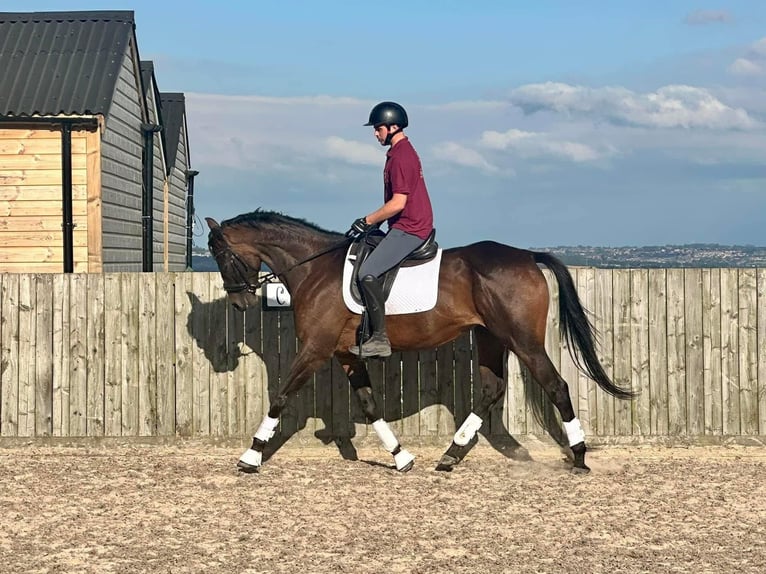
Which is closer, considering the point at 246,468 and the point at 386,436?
the point at 246,468

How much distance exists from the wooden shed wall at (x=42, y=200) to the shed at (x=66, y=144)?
0.05ft

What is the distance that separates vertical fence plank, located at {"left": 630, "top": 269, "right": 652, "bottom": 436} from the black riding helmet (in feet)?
10.9

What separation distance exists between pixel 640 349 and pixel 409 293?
302 cm

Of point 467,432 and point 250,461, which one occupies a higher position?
point 467,432

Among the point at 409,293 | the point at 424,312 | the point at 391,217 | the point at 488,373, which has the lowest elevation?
the point at 488,373

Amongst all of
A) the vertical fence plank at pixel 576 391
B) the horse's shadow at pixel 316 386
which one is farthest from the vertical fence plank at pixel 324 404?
the vertical fence plank at pixel 576 391

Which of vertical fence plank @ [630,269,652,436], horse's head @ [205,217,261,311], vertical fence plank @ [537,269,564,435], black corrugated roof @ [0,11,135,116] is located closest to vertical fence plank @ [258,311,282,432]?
horse's head @ [205,217,261,311]

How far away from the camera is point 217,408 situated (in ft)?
35.2

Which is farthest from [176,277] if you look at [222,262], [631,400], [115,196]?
[115,196]

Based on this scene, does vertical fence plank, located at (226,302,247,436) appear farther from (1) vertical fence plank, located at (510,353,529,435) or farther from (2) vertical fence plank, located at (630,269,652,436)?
(2) vertical fence plank, located at (630,269,652,436)

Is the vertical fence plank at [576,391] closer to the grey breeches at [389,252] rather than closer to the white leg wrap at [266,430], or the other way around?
the grey breeches at [389,252]

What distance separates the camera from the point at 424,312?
365 inches

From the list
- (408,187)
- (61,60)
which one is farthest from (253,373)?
(61,60)

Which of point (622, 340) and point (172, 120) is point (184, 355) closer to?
point (622, 340)
